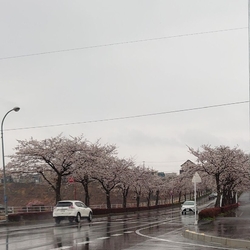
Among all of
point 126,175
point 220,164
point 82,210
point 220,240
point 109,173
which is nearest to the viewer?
point 220,240

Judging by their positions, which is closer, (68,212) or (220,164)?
(68,212)

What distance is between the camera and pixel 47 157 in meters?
41.3

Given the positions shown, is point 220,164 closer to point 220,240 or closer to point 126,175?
point 126,175

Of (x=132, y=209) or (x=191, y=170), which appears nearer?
(x=191, y=170)

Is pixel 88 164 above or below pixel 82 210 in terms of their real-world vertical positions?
above

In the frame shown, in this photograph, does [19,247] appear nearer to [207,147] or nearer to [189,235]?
[189,235]

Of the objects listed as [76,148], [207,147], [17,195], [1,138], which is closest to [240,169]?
[207,147]

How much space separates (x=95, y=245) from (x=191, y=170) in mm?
29433

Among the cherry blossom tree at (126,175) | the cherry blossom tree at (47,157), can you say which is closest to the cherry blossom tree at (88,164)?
the cherry blossom tree at (47,157)

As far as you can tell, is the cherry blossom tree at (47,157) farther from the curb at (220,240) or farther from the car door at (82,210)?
the curb at (220,240)

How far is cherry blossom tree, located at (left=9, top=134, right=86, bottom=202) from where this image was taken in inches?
1622

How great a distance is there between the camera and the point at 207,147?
1731 inches

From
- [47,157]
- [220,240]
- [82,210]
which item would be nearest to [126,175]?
[47,157]

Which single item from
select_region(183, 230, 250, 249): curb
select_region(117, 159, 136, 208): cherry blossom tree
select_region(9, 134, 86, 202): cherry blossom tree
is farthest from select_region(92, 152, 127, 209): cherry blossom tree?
select_region(183, 230, 250, 249): curb
